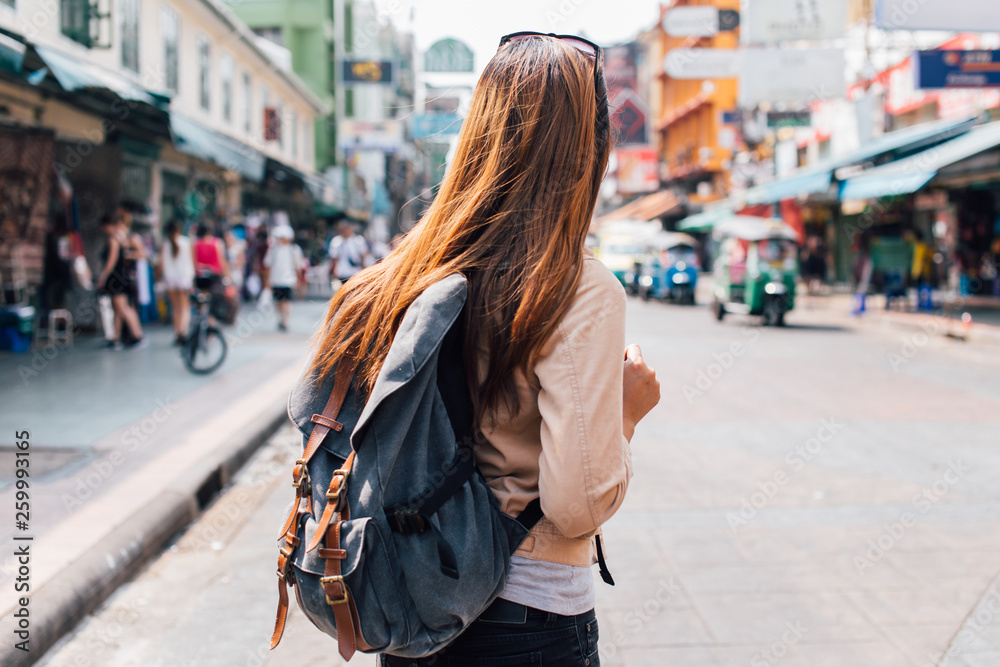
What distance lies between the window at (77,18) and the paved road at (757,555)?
7.14 metres

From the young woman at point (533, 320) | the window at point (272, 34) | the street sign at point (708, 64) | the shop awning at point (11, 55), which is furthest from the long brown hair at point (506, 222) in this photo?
the window at point (272, 34)

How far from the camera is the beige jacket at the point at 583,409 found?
1.26 meters

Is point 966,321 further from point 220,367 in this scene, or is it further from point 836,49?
point 220,367

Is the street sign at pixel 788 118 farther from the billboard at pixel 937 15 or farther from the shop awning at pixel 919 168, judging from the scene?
the billboard at pixel 937 15

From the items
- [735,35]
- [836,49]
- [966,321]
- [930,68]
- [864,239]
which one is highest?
[735,35]

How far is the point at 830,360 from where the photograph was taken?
35.6 feet

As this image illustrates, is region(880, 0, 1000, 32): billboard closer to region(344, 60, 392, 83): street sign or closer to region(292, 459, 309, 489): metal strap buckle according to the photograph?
region(292, 459, 309, 489): metal strap buckle

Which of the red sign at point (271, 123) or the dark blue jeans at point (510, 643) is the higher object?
the red sign at point (271, 123)

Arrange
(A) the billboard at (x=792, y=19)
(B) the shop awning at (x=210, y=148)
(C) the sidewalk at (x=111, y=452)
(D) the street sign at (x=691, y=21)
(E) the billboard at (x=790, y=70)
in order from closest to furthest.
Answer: (C) the sidewalk at (x=111, y=452) < (B) the shop awning at (x=210, y=148) < (A) the billboard at (x=792, y=19) < (D) the street sign at (x=691, y=21) < (E) the billboard at (x=790, y=70)

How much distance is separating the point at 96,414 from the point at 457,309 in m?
6.33

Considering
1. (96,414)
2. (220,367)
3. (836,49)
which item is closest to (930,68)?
(836,49)

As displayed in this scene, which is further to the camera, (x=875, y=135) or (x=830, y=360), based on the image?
(x=875, y=135)

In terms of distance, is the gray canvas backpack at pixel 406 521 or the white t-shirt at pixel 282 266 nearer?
the gray canvas backpack at pixel 406 521

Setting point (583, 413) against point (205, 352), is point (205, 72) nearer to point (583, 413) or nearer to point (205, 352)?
point (205, 352)
